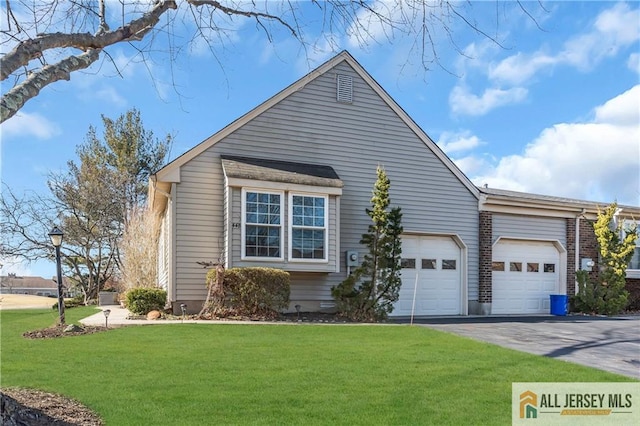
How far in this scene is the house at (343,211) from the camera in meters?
12.4

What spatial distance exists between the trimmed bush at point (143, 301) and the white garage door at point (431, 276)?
6634 millimetres

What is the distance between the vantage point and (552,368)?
262 inches

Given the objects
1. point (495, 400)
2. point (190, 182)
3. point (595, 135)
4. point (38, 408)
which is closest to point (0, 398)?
point (38, 408)

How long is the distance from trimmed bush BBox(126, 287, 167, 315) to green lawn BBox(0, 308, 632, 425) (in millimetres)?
3092

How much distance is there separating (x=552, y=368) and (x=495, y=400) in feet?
6.65

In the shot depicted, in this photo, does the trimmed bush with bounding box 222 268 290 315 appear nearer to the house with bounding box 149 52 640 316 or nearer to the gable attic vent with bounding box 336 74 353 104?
the house with bounding box 149 52 640 316

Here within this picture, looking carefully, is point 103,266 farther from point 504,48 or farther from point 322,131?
point 504,48

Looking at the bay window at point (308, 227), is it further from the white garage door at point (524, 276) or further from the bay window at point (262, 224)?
the white garage door at point (524, 276)

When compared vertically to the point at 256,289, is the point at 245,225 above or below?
above

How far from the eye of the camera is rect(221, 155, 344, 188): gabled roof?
1234cm

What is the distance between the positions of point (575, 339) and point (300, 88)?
8486mm

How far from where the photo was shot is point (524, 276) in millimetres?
16609

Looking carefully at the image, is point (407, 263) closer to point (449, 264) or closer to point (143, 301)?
point (449, 264)

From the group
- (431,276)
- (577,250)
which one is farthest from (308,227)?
(577,250)
